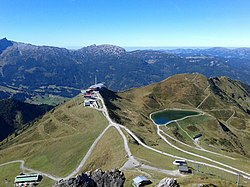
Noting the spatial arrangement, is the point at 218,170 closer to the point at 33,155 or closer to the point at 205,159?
the point at 205,159

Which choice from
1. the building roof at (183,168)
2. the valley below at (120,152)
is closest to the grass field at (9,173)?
the valley below at (120,152)

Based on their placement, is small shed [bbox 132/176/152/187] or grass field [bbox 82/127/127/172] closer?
small shed [bbox 132/176/152/187]

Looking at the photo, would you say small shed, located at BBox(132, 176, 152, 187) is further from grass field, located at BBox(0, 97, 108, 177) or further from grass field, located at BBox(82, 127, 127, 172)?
grass field, located at BBox(0, 97, 108, 177)

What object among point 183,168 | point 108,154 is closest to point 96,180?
point 183,168

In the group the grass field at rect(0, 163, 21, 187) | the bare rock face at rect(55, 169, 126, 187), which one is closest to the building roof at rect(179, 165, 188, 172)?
the bare rock face at rect(55, 169, 126, 187)

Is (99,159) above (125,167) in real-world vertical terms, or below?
below

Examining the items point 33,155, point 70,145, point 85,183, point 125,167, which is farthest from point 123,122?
point 85,183

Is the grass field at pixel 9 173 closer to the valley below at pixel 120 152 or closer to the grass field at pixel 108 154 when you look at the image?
the valley below at pixel 120 152

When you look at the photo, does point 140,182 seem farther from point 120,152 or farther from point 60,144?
point 60,144
